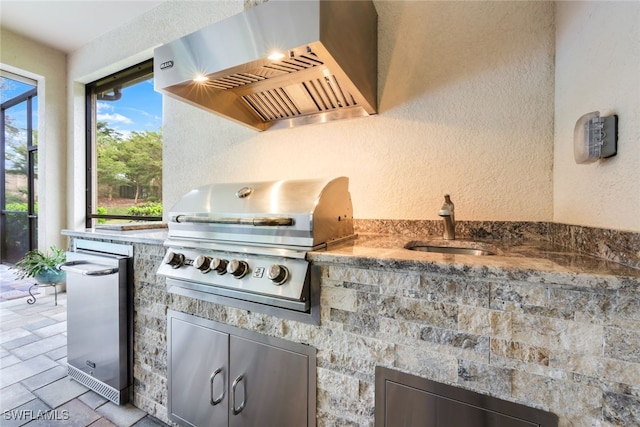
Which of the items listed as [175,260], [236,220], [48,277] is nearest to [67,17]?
[48,277]

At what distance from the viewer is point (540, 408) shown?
2.28ft

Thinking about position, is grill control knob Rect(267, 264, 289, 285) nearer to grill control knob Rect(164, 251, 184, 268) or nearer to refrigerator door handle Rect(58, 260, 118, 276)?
grill control knob Rect(164, 251, 184, 268)

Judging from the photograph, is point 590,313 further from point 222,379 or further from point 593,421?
point 222,379

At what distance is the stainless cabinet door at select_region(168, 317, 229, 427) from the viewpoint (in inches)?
47.3

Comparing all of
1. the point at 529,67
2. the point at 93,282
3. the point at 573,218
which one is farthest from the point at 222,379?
the point at 529,67

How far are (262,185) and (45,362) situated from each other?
7.80 ft

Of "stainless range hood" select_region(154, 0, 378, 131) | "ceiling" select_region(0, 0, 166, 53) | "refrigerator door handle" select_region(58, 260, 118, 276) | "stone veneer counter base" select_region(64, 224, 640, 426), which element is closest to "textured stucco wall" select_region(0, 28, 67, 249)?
"ceiling" select_region(0, 0, 166, 53)

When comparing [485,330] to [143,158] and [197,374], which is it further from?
[143,158]

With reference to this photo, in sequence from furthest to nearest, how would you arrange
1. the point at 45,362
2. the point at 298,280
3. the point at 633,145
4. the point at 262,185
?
1. the point at 45,362
2. the point at 262,185
3. the point at 298,280
4. the point at 633,145

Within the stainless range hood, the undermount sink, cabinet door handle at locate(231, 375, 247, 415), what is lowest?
cabinet door handle at locate(231, 375, 247, 415)

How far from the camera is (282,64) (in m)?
1.29

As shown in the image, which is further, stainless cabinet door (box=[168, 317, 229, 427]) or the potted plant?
the potted plant

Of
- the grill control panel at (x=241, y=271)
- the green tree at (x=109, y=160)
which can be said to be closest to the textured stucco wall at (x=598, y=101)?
the grill control panel at (x=241, y=271)

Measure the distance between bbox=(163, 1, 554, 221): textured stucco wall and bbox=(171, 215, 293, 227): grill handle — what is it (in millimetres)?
792
